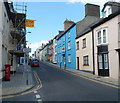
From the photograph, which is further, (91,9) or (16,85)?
(91,9)

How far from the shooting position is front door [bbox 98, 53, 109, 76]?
636 inches

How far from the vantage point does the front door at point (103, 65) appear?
636 inches

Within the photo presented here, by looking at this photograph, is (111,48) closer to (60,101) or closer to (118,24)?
(118,24)

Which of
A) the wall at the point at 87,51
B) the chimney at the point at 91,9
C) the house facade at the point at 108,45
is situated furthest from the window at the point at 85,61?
the chimney at the point at 91,9

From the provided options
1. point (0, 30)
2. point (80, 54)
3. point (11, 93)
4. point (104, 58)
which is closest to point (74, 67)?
point (80, 54)

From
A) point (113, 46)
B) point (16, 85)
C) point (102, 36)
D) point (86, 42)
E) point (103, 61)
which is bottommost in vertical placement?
point (16, 85)

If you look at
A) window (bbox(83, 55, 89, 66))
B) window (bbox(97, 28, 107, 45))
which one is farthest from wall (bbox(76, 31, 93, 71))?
window (bbox(97, 28, 107, 45))

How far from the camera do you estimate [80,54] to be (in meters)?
24.7

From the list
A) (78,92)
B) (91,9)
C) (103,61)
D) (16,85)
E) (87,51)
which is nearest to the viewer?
(78,92)

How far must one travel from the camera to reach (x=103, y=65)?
16688mm


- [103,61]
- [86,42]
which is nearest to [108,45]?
[103,61]

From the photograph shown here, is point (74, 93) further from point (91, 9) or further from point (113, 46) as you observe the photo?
point (91, 9)

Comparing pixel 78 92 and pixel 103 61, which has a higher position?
pixel 103 61

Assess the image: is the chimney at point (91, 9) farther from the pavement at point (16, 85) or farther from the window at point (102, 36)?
the pavement at point (16, 85)
